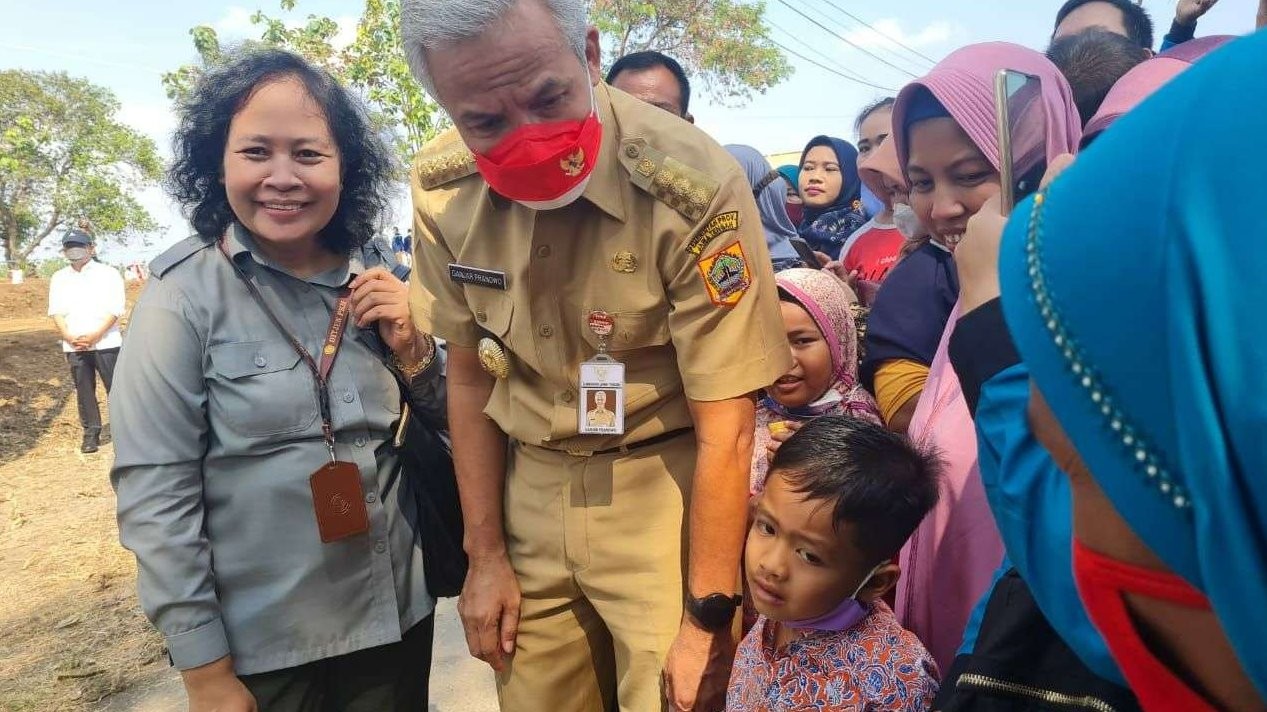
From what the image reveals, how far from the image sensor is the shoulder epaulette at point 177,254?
166 centimetres

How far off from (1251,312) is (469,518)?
1.64 m

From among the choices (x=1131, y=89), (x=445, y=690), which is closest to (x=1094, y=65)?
(x=1131, y=89)

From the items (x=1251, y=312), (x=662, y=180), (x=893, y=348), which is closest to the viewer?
(x=1251, y=312)

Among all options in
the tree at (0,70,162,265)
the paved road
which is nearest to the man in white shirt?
the paved road

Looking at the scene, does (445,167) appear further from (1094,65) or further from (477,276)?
(1094,65)

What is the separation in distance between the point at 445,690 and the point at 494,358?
2.05 m

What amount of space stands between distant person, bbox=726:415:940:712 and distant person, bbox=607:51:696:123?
206 cm

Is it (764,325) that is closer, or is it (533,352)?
(764,325)

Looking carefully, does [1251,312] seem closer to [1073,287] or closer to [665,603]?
[1073,287]

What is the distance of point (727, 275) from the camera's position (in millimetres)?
1479

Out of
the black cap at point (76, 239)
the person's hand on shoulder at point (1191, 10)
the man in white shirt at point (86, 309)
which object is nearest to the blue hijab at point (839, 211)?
the person's hand on shoulder at point (1191, 10)

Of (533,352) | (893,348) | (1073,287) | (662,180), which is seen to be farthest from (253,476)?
(1073,287)

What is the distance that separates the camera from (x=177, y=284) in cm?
165

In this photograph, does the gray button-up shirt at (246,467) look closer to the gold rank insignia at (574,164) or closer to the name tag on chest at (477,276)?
the name tag on chest at (477,276)
